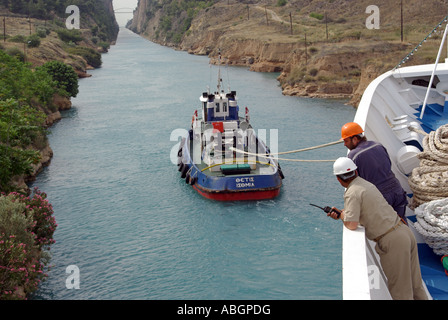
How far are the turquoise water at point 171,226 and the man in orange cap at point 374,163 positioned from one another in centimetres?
931

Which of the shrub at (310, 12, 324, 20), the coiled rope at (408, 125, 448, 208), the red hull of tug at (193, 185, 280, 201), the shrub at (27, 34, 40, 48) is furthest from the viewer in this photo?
the shrub at (310, 12, 324, 20)

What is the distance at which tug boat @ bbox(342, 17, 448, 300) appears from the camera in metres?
5.93

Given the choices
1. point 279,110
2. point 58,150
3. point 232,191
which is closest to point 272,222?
point 232,191

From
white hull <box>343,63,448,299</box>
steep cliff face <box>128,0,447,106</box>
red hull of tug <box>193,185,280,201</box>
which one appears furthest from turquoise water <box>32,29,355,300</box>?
steep cliff face <box>128,0,447,106</box>

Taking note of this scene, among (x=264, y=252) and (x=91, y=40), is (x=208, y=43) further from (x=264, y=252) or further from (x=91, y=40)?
(x=264, y=252)

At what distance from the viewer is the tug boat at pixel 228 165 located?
2297 cm

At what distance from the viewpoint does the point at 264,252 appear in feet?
61.8

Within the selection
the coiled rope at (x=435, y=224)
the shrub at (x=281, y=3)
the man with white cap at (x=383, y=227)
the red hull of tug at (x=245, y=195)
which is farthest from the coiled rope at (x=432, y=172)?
the shrub at (x=281, y=3)

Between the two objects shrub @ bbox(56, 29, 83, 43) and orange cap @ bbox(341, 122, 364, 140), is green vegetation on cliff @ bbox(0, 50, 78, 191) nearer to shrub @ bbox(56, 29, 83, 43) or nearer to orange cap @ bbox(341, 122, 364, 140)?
orange cap @ bbox(341, 122, 364, 140)

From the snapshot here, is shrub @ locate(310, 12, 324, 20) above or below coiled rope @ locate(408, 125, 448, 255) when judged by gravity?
above

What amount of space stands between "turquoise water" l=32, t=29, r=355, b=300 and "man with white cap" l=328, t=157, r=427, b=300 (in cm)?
989

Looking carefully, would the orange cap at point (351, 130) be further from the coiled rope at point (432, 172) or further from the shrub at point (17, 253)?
the shrub at point (17, 253)

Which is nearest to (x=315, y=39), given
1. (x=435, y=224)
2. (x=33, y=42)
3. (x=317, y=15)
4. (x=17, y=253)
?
(x=317, y=15)

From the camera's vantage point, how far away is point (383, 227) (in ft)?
20.2
